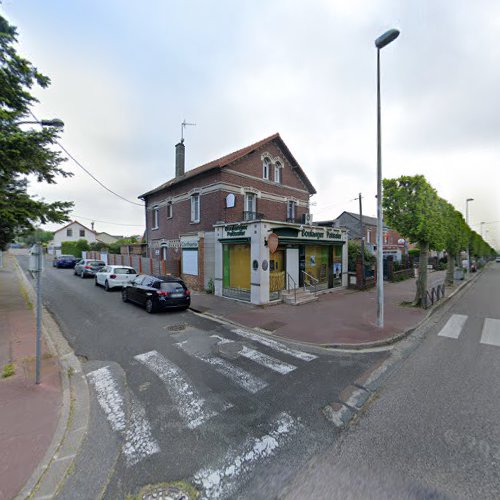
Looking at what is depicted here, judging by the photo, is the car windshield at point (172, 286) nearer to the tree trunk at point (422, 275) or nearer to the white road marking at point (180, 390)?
the white road marking at point (180, 390)

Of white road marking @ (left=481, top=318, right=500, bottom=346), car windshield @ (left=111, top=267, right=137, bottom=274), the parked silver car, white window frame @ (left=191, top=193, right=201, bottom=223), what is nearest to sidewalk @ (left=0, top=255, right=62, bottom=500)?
car windshield @ (left=111, top=267, right=137, bottom=274)

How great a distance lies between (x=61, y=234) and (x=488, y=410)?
62853 millimetres

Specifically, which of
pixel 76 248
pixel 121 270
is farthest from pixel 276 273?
pixel 76 248

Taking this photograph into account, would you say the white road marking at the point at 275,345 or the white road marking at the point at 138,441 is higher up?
the white road marking at the point at 275,345

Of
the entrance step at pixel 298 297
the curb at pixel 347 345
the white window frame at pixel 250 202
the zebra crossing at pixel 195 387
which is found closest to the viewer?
the zebra crossing at pixel 195 387

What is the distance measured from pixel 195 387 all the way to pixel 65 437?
1.87 metres

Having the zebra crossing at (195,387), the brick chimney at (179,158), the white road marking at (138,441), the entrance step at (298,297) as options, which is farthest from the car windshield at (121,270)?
the white road marking at (138,441)

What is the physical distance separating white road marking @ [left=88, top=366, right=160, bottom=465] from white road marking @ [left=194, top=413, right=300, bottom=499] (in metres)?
0.78

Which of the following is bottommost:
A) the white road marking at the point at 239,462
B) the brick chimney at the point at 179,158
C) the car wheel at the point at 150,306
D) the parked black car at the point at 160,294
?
the white road marking at the point at 239,462

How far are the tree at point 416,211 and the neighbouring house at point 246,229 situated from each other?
4.20m

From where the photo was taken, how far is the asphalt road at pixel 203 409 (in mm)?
2727

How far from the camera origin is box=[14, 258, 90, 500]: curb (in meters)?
2.54

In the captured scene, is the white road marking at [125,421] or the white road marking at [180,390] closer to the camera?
the white road marking at [125,421]

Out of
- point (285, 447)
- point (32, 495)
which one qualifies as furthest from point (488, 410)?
point (32, 495)
